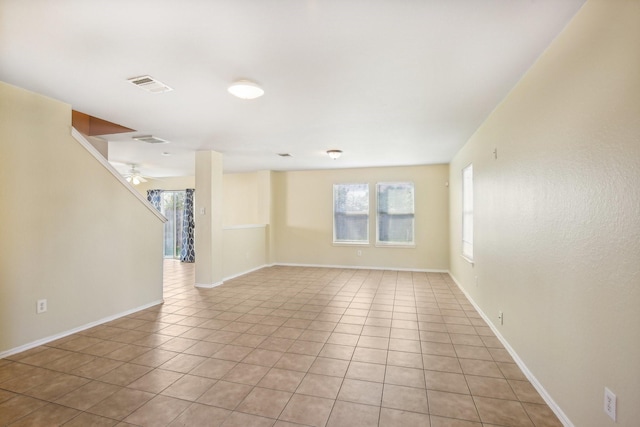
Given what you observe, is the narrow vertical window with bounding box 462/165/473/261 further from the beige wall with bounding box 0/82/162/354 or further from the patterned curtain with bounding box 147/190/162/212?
the patterned curtain with bounding box 147/190/162/212

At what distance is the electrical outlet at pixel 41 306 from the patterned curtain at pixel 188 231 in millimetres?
5387

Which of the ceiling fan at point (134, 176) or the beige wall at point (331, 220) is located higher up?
the ceiling fan at point (134, 176)

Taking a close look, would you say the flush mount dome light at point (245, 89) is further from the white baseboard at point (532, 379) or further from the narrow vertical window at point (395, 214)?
the narrow vertical window at point (395, 214)

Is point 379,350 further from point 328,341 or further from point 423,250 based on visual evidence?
point 423,250

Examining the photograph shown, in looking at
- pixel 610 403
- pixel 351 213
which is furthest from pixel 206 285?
pixel 610 403

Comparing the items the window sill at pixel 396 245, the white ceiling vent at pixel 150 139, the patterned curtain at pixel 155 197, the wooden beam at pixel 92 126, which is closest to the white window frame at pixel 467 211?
the window sill at pixel 396 245

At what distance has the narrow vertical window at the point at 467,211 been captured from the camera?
4594 mm

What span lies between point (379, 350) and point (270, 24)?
8.79 ft

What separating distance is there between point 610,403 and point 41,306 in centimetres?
419

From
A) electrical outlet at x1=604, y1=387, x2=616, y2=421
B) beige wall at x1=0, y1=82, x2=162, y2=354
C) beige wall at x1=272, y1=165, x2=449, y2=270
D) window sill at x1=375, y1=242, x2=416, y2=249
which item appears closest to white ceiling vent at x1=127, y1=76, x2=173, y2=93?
beige wall at x1=0, y1=82, x2=162, y2=354

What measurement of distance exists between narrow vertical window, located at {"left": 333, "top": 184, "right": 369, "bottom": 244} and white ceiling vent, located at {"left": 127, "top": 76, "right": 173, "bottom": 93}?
16.0 ft

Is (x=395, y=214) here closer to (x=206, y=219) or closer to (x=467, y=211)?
(x=467, y=211)

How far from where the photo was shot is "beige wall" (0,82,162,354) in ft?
8.66

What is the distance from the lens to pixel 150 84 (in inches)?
101
